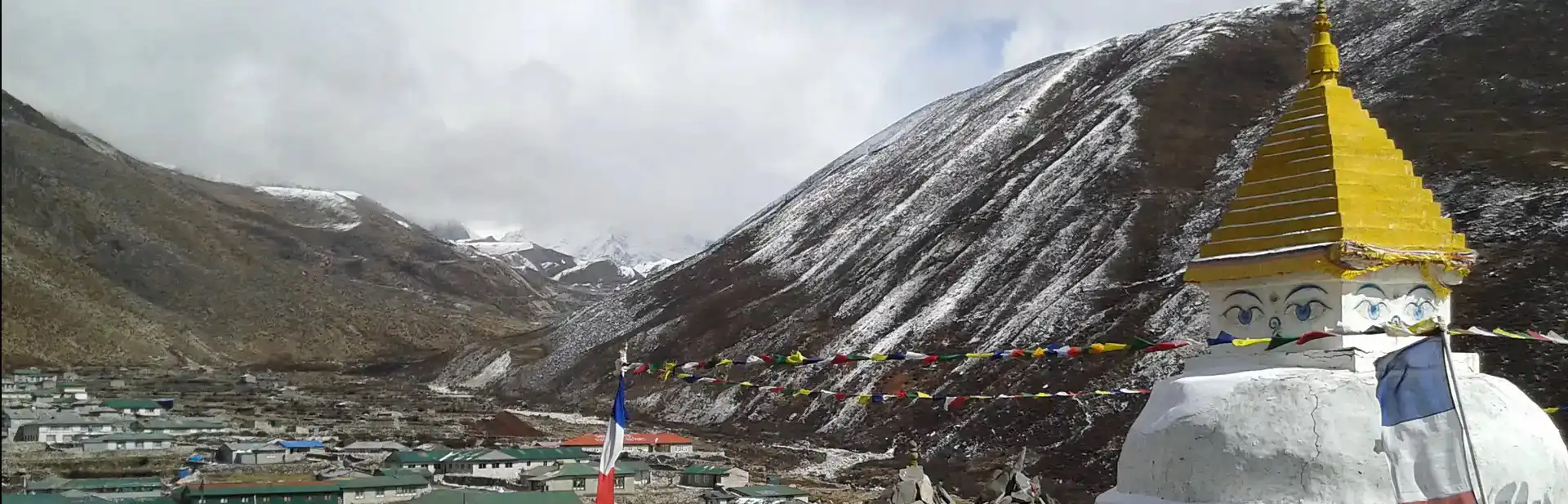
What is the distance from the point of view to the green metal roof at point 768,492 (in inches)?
1507

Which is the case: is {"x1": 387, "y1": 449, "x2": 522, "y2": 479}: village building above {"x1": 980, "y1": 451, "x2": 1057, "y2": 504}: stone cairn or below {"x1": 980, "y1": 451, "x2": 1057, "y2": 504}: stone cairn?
below

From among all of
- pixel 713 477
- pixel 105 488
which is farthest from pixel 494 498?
pixel 105 488

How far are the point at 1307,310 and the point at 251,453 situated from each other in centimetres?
5553

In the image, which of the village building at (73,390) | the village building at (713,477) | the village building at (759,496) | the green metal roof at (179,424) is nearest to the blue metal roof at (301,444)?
the green metal roof at (179,424)

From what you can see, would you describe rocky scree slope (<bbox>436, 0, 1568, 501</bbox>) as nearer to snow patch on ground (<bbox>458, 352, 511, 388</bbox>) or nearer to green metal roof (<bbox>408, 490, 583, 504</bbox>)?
snow patch on ground (<bbox>458, 352, 511, 388</bbox>)

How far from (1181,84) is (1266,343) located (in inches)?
4002

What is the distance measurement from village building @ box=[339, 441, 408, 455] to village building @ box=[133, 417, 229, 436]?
41.6ft

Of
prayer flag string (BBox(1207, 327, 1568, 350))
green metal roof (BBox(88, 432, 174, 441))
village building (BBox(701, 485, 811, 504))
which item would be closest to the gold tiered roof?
prayer flag string (BBox(1207, 327, 1568, 350))

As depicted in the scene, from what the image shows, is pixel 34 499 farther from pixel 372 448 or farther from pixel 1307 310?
pixel 1307 310

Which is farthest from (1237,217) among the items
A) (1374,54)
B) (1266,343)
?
(1374,54)

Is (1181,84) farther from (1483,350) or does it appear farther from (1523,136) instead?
(1483,350)

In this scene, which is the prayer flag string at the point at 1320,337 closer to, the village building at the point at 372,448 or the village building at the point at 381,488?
the village building at the point at 381,488

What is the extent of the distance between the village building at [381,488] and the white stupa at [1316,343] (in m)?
35.8

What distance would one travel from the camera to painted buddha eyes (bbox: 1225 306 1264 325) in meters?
9.59
